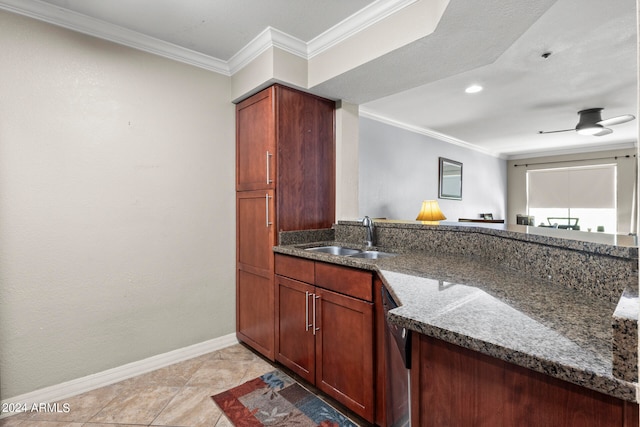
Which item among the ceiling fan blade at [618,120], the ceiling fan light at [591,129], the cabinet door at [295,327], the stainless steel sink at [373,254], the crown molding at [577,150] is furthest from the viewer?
the crown molding at [577,150]

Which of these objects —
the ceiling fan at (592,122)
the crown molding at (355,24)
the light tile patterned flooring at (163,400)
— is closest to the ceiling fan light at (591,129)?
the ceiling fan at (592,122)

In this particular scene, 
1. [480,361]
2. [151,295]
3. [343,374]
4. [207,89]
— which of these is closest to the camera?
[480,361]

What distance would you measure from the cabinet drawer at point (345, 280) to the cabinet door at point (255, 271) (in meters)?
0.57

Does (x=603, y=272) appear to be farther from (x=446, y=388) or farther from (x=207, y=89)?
(x=207, y=89)

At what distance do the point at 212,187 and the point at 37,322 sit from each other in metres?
1.34

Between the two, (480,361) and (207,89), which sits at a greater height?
(207,89)

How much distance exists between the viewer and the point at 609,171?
6152mm

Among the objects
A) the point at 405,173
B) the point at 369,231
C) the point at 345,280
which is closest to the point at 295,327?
the point at 345,280

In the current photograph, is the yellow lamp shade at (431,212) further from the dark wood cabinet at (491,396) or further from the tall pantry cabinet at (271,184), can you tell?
the dark wood cabinet at (491,396)

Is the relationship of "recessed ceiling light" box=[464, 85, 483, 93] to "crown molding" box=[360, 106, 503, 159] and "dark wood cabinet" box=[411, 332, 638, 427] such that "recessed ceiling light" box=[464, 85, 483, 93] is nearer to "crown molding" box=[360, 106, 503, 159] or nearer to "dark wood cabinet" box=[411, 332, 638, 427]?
"crown molding" box=[360, 106, 503, 159]

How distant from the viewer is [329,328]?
5.77ft

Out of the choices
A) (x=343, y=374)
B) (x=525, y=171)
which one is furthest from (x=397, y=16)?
(x=525, y=171)

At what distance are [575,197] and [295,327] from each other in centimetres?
728

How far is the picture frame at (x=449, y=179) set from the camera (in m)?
5.20
